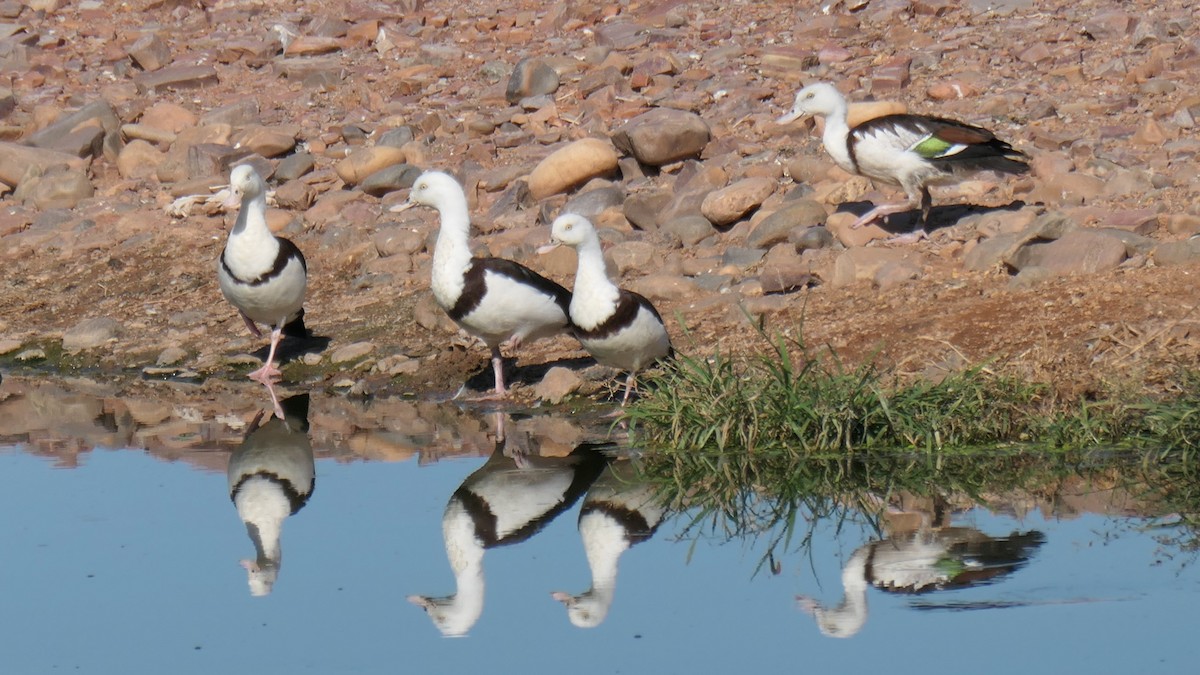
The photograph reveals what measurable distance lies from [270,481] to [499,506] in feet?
4.08

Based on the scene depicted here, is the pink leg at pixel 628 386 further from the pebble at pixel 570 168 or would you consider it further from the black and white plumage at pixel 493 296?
the pebble at pixel 570 168

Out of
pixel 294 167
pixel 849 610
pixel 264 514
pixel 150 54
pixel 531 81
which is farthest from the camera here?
pixel 150 54

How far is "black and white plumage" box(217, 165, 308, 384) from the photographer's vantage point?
10.4 metres

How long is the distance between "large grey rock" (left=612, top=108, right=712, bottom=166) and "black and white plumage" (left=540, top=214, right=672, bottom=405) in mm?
3982

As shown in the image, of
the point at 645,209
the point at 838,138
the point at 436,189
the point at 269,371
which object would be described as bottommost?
the point at 269,371

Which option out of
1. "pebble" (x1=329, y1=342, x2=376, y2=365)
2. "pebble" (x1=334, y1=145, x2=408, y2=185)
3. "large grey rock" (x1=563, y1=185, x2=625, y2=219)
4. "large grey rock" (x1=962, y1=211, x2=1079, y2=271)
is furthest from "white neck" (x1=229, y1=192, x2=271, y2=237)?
"large grey rock" (x1=962, y1=211, x2=1079, y2=271)

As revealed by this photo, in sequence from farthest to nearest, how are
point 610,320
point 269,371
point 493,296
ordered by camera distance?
point 269,371 → point 493,296 → point 610,320

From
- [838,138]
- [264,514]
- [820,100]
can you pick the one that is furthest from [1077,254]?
[264,514]

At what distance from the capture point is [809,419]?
298 inches

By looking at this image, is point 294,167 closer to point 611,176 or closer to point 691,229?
point 611,176

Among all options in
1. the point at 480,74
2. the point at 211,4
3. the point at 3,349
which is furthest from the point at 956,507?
the point at 211,4

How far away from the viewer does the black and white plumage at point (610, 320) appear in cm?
867

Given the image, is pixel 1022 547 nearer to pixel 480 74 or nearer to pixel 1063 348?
pixel 1063 348

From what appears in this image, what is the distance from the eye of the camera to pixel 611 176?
13117 millimetres
